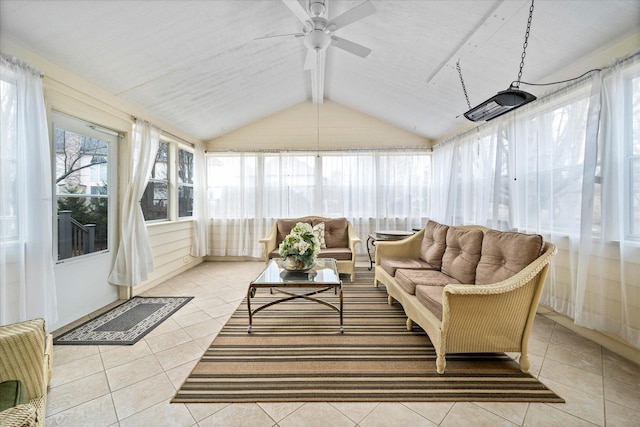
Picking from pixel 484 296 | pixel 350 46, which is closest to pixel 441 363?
pixel 484 296

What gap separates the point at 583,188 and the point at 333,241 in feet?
9.78

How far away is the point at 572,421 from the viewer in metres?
1.40

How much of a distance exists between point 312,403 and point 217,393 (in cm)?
61

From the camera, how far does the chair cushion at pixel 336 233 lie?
13.9 ft

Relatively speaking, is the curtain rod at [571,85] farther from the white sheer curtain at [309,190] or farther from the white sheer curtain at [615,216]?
the white sheer curtain at [309,190]

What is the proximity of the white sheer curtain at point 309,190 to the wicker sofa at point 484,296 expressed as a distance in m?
2.67

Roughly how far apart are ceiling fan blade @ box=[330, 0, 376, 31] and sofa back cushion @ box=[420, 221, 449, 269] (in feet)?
7.52

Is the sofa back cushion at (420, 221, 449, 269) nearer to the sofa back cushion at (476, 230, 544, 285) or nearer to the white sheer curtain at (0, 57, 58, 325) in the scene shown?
the sofa back cushion at (476, 230, 544, 285)

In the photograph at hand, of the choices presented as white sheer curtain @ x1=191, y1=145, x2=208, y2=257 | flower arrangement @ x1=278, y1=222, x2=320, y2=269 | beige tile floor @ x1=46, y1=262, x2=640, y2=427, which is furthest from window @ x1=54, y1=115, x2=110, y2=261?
flower arrangement @ x1=278, y1=222, x2=320, y2=269

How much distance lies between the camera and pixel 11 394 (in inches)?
41.6

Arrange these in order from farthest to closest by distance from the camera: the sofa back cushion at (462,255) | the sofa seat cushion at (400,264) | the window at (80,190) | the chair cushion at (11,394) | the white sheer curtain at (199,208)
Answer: the white sheer curtain at (199,208) < the sofa seat cushion at (400,264) < the window at (80,190) < the sofa back cushion at (462,255) < the chair cushion at (11,394)

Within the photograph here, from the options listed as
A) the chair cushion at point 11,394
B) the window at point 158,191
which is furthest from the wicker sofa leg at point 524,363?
the window at point 158,191

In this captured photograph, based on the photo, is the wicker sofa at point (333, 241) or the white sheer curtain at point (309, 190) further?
the white sheer curtain at point (309, 190)

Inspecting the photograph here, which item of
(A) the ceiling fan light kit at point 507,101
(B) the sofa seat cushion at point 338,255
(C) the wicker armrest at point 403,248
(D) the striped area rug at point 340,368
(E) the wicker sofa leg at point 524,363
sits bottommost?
(D) the striped area rug at point 340,368
